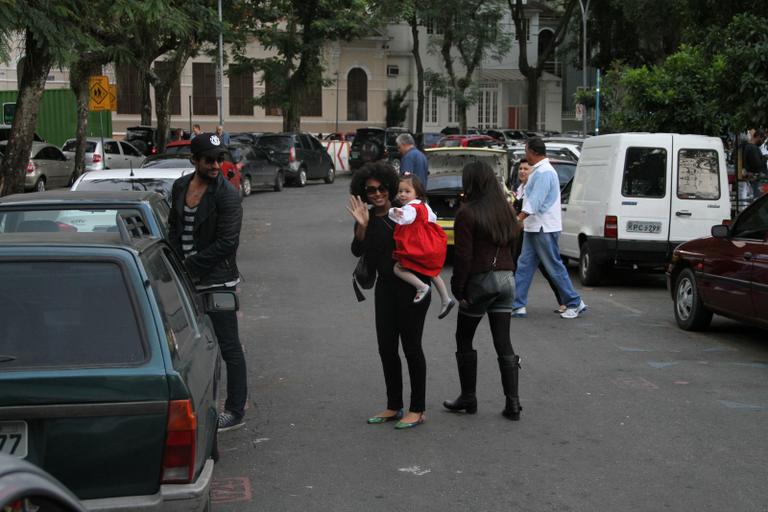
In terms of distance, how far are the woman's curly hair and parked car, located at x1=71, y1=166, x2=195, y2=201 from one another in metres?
5.81

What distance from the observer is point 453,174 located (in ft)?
54.4

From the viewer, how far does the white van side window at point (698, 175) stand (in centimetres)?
1355

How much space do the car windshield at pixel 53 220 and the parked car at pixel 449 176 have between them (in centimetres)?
650

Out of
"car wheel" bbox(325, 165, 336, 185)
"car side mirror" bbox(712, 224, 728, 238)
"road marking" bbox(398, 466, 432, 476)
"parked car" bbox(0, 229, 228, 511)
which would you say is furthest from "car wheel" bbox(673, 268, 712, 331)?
"car wheel" bbox(325, 165, 336, 185)

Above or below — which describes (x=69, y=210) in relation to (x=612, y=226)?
above

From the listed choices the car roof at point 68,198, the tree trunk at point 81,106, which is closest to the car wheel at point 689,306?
the car roof at point 68,198

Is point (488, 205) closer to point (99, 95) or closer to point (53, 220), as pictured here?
point (53, 220)

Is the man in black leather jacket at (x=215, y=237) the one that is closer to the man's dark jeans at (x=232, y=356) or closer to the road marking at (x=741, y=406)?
the man's dark jeans at (x=232, y=356)

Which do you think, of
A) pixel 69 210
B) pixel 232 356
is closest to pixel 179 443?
pixel 232 356

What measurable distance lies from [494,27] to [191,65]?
55.0 feet

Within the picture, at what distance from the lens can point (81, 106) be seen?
32.0 m

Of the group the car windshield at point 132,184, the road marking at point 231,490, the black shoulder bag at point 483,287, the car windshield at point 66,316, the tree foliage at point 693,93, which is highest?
the tree foliage at point 693,93

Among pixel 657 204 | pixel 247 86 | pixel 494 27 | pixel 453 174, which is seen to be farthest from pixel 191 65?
pixel 657 204

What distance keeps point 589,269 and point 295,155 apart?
22394 millimetres
